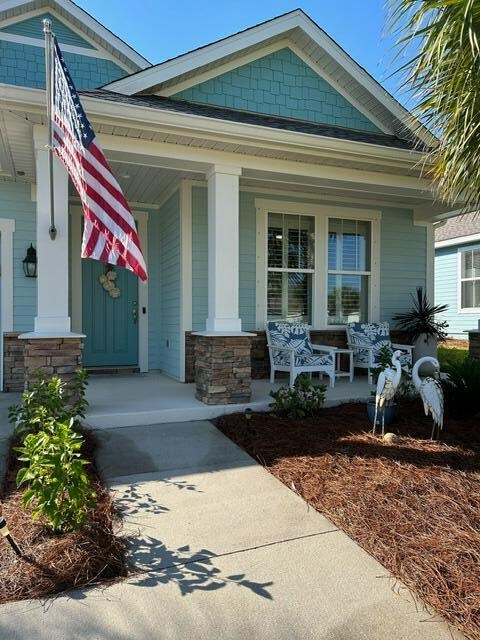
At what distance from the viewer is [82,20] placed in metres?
7.33

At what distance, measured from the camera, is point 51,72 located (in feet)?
12.0

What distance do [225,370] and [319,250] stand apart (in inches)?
120

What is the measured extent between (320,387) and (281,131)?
269 centimetres

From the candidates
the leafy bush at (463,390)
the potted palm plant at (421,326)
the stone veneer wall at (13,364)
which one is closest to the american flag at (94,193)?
the stone veneer wall at (13,364)

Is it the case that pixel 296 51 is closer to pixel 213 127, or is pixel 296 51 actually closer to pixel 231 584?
pixel 213 127

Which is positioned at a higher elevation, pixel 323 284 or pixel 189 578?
pixel 323 284

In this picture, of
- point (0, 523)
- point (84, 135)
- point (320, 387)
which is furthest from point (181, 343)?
point (0, 523)

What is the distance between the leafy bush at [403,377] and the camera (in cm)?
423

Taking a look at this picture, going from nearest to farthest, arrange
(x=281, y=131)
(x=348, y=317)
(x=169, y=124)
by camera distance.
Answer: (x=169, y=124) < (x=281, y=131) < (x=348, y=317)

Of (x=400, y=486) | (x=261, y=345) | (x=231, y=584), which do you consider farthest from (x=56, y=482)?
(x=261, y=345)

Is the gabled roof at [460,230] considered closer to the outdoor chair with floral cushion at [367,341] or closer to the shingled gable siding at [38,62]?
the outdoor chair with floral cushion at [367,341]

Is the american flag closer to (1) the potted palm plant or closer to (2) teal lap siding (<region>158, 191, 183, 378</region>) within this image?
(2) teal lap siding (<region>158, 191, 183, 378</region>)

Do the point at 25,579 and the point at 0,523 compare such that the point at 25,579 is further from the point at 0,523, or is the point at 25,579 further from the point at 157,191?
the point at 157,191

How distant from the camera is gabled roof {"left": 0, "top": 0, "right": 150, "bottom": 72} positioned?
6977 mm
